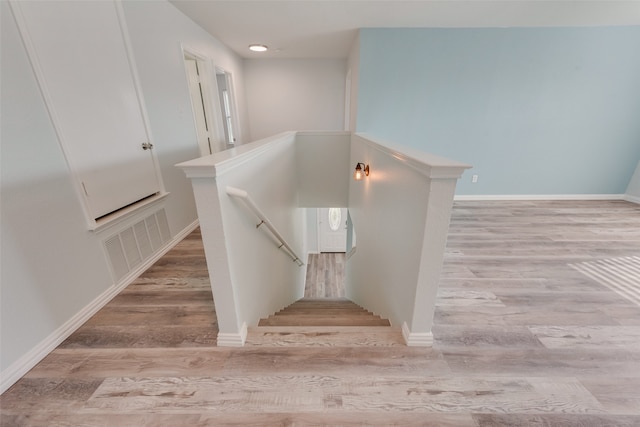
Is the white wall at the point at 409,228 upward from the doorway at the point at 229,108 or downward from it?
downward

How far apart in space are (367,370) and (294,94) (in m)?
5.23

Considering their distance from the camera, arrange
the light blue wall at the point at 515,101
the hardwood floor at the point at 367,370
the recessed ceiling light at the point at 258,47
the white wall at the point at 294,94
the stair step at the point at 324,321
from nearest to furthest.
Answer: the hardwood floor at the point at 367,370 → the stair step at the point at 324,321 → the light blue wall at the point at 515,101 → the recessed ceiling light at the point at 258,47 → the white wall at the point at 294,94

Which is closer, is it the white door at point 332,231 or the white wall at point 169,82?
the white wall at point 169,82

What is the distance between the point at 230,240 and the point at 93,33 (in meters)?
1.90

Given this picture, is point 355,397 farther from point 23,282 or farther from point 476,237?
point 476,237

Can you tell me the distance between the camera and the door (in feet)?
10.9

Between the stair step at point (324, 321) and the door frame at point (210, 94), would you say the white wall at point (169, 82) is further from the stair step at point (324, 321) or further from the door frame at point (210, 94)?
the stair step at point (324, 321)

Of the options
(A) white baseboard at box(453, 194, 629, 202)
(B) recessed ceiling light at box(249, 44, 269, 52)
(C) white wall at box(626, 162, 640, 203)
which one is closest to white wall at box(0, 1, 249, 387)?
(B) recessed ceiling light at box(249, 44, 269, 52)

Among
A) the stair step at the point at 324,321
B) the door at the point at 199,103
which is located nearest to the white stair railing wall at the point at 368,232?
the stair step at the point at 324,321

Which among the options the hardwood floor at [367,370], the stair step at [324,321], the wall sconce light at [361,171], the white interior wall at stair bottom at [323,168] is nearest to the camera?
the hardwood floor at [367,370]

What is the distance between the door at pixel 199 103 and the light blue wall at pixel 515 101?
2.32m

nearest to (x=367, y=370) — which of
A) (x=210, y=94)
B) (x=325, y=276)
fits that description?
(x=210, y=94)

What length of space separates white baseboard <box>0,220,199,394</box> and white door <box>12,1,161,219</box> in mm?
587

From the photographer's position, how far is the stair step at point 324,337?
4.51 ft
